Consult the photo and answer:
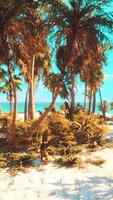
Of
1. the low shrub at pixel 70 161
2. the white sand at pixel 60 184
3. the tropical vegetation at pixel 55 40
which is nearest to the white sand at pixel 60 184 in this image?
the white sand at pixel 60 184

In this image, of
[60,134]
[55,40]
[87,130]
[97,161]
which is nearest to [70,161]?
[97,161]

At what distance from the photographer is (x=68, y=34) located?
15.1m

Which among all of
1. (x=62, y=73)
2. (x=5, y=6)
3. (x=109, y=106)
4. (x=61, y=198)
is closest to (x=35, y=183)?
(x=61, y=198)

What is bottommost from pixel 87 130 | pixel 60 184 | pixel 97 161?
pixel 60 184

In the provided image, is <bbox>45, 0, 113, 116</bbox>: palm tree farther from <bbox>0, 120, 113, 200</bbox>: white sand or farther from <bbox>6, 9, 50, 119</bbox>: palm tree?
<bbox>0, 120, 113, 200</bbox>: white sand

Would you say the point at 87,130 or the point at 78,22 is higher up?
the point at 78,22

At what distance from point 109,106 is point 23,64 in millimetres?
41372

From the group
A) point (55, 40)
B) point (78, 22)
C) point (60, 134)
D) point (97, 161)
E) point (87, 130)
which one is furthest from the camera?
point (87, 130)

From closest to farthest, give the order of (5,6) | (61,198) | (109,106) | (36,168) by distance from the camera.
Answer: (61,198) → (36,168) → (5,6) → (109,106)

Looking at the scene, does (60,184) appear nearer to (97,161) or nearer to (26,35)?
(97,161)

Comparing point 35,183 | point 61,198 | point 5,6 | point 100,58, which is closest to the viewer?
point 61,198

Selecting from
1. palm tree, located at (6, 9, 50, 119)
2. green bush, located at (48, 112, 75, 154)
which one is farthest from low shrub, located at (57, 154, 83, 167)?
palm tree, located at (6, 9, 50, 119)

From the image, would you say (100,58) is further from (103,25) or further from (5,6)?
(5,6)

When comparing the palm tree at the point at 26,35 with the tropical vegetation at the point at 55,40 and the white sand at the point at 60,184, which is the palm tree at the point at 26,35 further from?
the white sand at the point at 60,184
